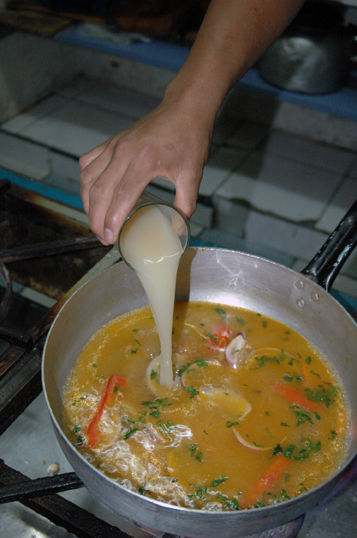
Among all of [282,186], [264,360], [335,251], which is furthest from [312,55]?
[264,360]

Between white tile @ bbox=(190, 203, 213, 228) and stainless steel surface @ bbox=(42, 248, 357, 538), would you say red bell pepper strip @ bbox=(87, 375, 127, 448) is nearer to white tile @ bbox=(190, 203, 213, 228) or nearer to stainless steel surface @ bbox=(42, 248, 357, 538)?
stainless steel surface @ bbox=(42, 248, 357, 538)

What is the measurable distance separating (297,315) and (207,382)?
311 mm

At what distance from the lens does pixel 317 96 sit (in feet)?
6.92

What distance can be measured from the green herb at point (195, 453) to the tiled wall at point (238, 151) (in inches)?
44.7

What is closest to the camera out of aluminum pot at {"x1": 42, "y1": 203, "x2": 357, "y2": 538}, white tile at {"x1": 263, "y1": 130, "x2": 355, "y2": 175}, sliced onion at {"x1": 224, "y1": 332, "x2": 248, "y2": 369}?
aluminum pot at {"x1": 42, "y1": 203, "x2": 357, "y2": 538}

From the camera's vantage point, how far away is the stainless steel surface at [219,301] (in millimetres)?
787

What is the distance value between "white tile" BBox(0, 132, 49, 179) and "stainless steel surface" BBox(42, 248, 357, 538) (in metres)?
1.73

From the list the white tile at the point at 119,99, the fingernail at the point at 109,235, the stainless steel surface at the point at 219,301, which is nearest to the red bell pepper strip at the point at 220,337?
the stainless steel surface at the point at 219,301

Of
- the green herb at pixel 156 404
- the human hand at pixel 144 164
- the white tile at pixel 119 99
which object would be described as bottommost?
the white tile at pixel 119 99

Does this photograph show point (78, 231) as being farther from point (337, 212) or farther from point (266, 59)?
point (337, 212)

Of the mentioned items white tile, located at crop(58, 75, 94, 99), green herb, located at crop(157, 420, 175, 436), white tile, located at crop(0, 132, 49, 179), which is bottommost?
white tile, located at crop(0, 132, 49, 179)

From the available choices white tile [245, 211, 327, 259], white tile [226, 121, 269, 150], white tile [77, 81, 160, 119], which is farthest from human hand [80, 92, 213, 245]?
white tile [77, 81, 160, 119]

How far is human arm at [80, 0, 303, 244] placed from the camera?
36.9 inches

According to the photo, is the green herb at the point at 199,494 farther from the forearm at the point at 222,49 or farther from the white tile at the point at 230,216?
the white tile at the point at 230,216
